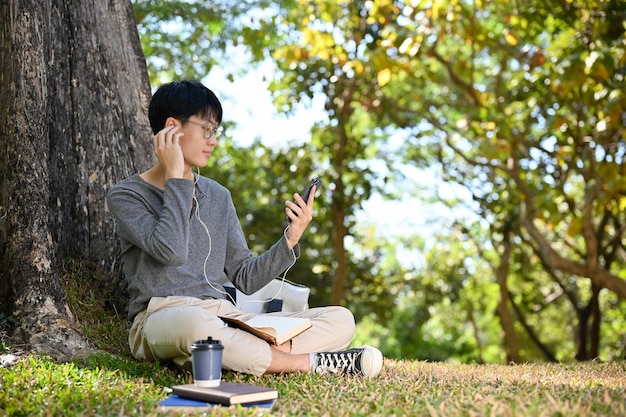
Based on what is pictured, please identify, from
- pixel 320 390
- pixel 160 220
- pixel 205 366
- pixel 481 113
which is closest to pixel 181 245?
pixel 160 220

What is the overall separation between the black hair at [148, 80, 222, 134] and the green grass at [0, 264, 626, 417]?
1.08 m

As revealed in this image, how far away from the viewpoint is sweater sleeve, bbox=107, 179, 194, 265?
129 inches

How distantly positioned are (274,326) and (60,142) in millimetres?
1765

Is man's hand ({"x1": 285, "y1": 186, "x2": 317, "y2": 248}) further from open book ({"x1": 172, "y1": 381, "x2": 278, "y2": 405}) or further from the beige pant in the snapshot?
open book ({"x1": 172, "y1": 381, "x2": 278, "y2": 405})

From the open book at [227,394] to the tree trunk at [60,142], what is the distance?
1.18 m

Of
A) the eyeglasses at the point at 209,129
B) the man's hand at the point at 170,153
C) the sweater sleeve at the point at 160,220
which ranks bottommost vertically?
the sweater sleeve at the point at 160,220

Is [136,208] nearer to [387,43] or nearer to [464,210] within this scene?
[387,43]

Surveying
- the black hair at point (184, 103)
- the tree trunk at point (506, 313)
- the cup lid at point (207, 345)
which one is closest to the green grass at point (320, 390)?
the cup lid at point (207, 345)

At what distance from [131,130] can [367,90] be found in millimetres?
4833

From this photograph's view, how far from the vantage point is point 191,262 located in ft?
11.8

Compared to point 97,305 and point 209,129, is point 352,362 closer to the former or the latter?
point 209,129

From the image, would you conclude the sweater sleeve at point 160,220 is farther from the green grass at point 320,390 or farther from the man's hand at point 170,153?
the green grass at point 320,390

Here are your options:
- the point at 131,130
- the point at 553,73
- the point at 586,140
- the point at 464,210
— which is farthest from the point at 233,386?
the point at 464,210

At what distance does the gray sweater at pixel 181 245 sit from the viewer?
331 cm
